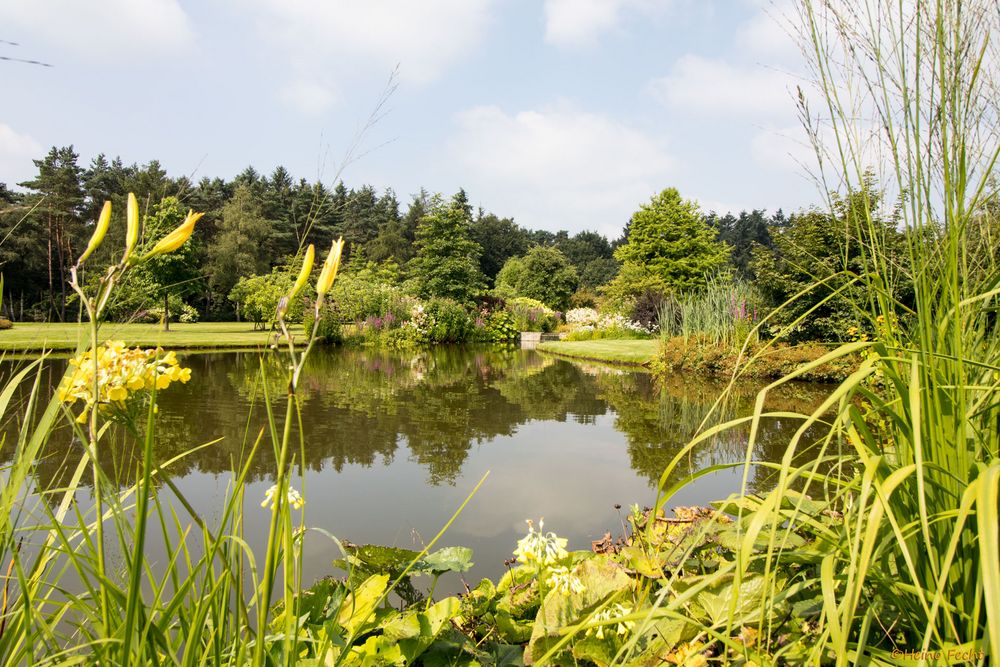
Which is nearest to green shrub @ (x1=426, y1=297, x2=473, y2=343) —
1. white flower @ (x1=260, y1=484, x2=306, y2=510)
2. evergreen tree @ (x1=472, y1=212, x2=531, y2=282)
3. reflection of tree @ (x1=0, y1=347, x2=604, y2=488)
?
reflection of tree @ (x1=0, y1=347, x2=604, y2=488)

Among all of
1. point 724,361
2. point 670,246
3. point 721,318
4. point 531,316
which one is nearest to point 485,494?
point 724,361

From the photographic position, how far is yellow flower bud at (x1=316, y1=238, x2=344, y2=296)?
1.89 feet

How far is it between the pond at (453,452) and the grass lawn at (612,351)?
2.36m

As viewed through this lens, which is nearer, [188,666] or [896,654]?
[188,666]

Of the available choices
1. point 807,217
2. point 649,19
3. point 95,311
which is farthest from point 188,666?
point 807,217

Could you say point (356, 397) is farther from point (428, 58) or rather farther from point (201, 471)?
point (428, 58)

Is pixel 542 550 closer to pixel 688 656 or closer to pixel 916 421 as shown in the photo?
pixel 688 656

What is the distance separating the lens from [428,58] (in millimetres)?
1248

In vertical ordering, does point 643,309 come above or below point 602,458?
above

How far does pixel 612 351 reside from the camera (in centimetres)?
1182

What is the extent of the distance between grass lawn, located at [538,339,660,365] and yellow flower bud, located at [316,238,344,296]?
9715 millimetres

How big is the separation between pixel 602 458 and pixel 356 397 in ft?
10.4

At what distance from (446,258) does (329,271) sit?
17.1 meters

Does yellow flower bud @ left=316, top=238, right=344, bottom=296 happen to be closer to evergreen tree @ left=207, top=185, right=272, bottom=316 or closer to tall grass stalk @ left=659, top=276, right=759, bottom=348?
tall grass stalk @ left=659, top=276, right=759, bottom=348
